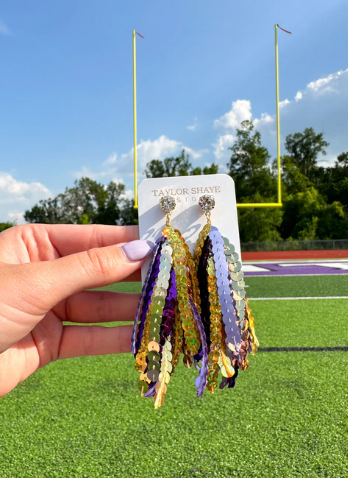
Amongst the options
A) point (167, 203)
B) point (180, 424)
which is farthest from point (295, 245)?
point (167, 203)

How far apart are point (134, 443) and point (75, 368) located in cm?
101

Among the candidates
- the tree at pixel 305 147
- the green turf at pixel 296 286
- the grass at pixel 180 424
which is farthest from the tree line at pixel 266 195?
the grass at pixel 180 424

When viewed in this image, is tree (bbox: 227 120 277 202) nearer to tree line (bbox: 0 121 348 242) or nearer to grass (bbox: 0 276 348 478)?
tree line (bbox: 0 121 348 242)

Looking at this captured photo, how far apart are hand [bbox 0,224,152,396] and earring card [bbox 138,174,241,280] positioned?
7 cm

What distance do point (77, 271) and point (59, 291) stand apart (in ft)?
0.23

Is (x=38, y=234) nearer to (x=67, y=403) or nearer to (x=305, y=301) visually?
(x=67, y=403)

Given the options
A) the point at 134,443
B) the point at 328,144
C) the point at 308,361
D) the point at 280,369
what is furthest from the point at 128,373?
the point at 328,144

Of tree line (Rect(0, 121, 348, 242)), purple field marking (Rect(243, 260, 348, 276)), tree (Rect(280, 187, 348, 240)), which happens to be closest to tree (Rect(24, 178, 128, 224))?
tree line (Rect(0, 121, 348, 242))

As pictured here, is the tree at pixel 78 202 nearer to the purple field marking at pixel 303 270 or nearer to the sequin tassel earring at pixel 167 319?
the purple field marking at pixel 303 270

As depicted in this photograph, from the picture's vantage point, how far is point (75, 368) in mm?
2480

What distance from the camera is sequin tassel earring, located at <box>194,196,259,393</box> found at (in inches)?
32.5

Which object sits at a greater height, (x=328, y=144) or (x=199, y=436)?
(x=328, y=144)

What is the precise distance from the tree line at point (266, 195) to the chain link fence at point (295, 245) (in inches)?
68.4

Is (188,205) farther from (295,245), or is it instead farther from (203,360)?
(295,245)
